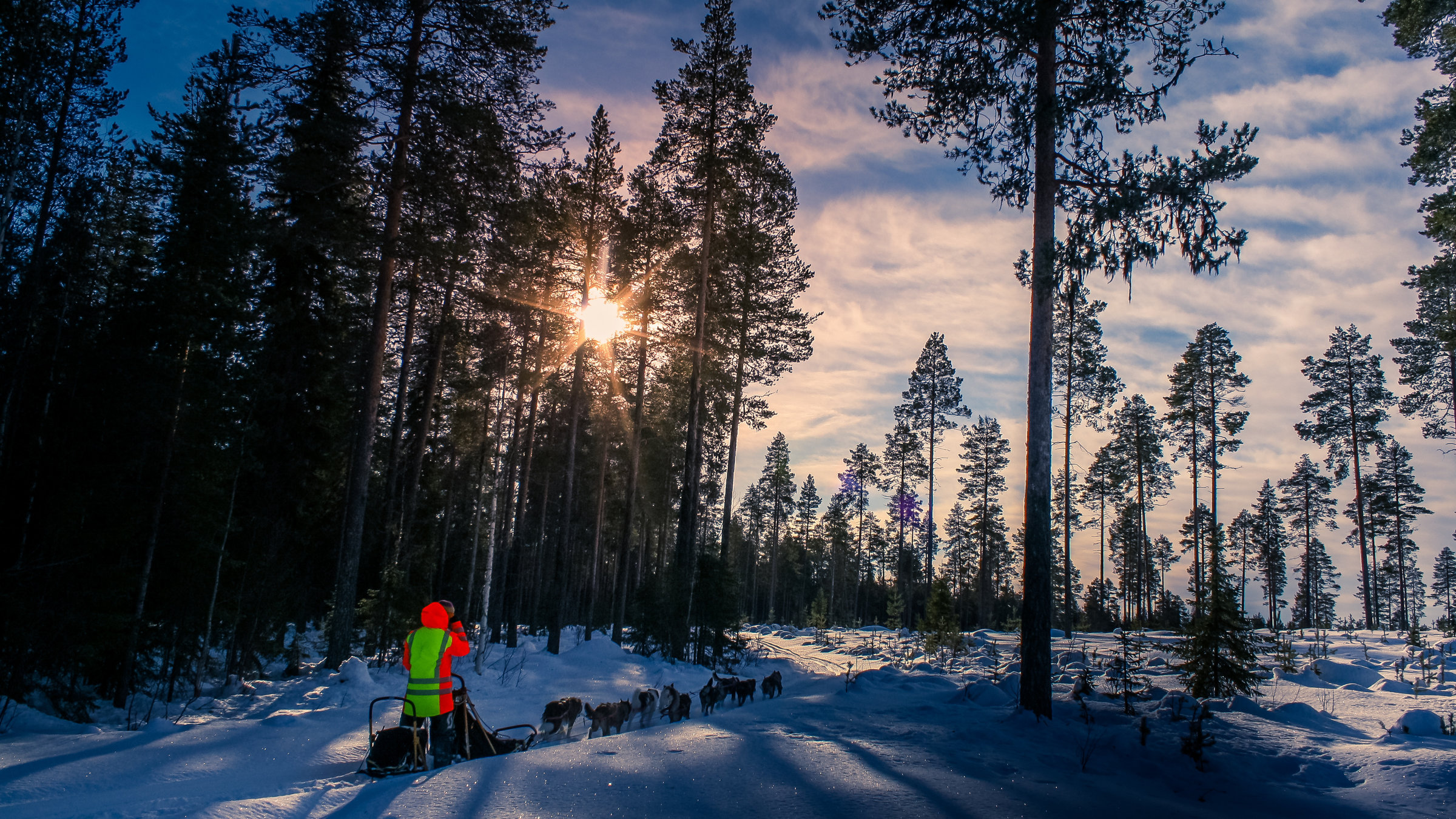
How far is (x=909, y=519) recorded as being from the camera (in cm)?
4669

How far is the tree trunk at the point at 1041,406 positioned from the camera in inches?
334

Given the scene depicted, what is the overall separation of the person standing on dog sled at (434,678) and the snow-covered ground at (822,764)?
770 mm

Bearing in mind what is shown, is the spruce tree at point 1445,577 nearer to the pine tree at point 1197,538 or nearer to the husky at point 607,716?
the pine tree at point 1197,538

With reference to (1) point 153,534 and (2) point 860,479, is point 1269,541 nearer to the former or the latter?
(2) point 860,479

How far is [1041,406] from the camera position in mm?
9156

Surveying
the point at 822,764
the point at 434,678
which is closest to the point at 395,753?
the point at 434,678

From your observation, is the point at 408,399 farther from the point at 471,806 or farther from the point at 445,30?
the point at 471,806

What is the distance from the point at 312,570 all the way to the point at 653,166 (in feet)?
60.3

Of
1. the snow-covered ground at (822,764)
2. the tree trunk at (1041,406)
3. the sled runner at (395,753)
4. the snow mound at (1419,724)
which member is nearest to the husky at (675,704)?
the snow-covered ground at (822,764)

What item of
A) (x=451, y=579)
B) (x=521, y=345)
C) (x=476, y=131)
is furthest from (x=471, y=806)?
(x=451, y=579)

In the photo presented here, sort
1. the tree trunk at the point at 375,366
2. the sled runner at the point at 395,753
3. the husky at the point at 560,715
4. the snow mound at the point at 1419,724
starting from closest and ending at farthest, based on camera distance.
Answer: the sled runner at the point at 395,753, the snow mound at the point at 1419,724, the husky at the point at 560,715, the tree trunk at the point at 375,366

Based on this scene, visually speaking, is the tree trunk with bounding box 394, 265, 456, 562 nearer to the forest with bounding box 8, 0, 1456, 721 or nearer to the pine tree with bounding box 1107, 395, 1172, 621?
the forest with bounding box 8, 0, 1456, 721

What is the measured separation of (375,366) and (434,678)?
912 cm

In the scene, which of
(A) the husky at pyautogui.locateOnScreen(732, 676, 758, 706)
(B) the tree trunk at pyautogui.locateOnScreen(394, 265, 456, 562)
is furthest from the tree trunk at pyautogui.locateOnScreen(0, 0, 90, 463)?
(A) the husky at pyautogui.locateOnScreen(732, 676, 758, 706)
